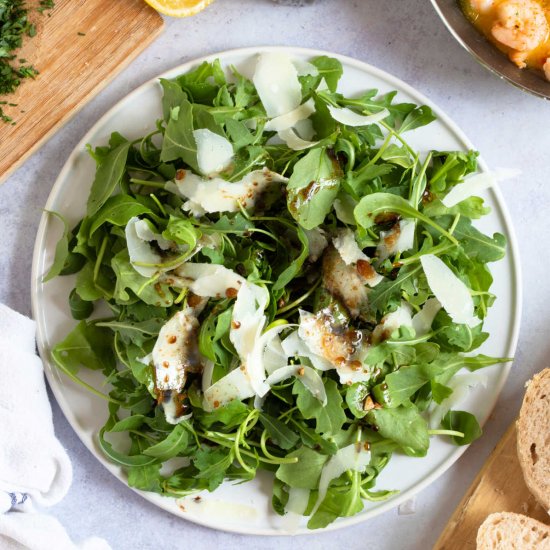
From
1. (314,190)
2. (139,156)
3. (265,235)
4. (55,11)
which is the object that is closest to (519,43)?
(314,190)

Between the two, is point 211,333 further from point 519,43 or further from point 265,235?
point 519,43

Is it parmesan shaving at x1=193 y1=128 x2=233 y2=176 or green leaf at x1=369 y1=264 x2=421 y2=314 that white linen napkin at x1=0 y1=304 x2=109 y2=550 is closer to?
parmesan shaving at x1=193 y1=128 x2=233 y2=176

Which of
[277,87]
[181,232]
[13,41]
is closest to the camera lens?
[181,232]

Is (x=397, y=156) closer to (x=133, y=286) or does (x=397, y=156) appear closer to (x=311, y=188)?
(x=311, y=188)

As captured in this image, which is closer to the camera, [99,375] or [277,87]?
[277,87]

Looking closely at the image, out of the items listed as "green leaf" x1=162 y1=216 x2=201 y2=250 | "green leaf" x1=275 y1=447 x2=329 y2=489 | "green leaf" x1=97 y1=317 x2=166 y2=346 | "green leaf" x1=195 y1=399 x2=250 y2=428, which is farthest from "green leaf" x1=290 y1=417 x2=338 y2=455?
"green leaf" x1=162 y1=216 x2=201 y2=250

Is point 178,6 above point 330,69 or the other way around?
above

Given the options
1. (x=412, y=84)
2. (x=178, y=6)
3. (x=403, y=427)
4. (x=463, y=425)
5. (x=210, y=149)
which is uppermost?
(x=178, y=6)

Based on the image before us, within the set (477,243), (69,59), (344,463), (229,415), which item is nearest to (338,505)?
(344,463)
